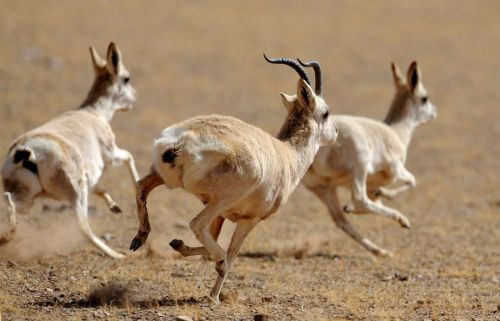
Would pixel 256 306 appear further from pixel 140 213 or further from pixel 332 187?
pixel 332 187

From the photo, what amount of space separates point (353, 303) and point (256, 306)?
105 cm

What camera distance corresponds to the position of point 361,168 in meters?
13.1

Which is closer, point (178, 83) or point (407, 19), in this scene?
point (178, 83)

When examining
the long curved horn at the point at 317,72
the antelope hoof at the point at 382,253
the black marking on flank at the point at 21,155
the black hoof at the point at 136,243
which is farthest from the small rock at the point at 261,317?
the antelope hoof at the point at 382,253

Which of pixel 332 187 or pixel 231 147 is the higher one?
pixel 231 147

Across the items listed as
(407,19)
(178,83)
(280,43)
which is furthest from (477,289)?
(407,19)

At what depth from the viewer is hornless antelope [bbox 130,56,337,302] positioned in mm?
8242

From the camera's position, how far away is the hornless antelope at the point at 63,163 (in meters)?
10.9

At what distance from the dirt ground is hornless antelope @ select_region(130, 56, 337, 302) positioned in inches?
25.4

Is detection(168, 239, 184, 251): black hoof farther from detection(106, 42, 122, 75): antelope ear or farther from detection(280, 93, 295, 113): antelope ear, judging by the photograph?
detection(106, 42, 122, 75): antelope ear

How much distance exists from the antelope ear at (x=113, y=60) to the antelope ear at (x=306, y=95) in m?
4.35

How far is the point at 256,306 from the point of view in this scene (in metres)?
8.98

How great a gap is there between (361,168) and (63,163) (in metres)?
4.39

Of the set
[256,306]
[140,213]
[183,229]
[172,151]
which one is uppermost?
[172,151]
